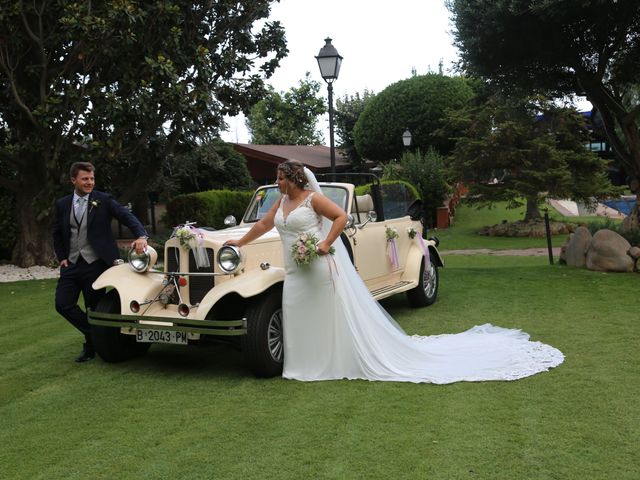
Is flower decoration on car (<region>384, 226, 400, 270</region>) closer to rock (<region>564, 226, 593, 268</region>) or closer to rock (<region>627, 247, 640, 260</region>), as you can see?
rock (<region>627, 247, 640, 260</region>)

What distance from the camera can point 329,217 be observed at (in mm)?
5883

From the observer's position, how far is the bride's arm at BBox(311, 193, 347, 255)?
577 centimetres

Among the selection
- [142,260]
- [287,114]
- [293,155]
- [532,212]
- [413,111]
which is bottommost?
[142,260]

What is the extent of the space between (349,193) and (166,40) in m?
7.20

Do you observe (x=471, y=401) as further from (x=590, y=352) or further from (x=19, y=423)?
(x=19, y=423)

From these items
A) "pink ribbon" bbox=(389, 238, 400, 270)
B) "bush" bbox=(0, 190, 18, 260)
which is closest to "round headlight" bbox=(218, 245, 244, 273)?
"pink ribbon" bbox=(389, 238, 400, 270)

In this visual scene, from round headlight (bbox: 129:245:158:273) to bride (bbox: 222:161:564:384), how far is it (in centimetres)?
92

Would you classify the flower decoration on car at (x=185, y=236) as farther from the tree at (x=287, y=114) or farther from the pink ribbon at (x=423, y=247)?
the tree at (x=287, y=114)

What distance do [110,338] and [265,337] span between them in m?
1.66

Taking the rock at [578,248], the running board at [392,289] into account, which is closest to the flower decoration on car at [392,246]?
the running board at [392,289]

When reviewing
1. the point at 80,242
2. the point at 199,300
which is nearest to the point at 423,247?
the point at 199,300

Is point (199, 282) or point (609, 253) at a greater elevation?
point (199, 282)

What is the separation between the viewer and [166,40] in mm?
13320

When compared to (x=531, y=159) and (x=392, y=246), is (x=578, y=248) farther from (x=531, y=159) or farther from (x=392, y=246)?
(x=531, y=159)
